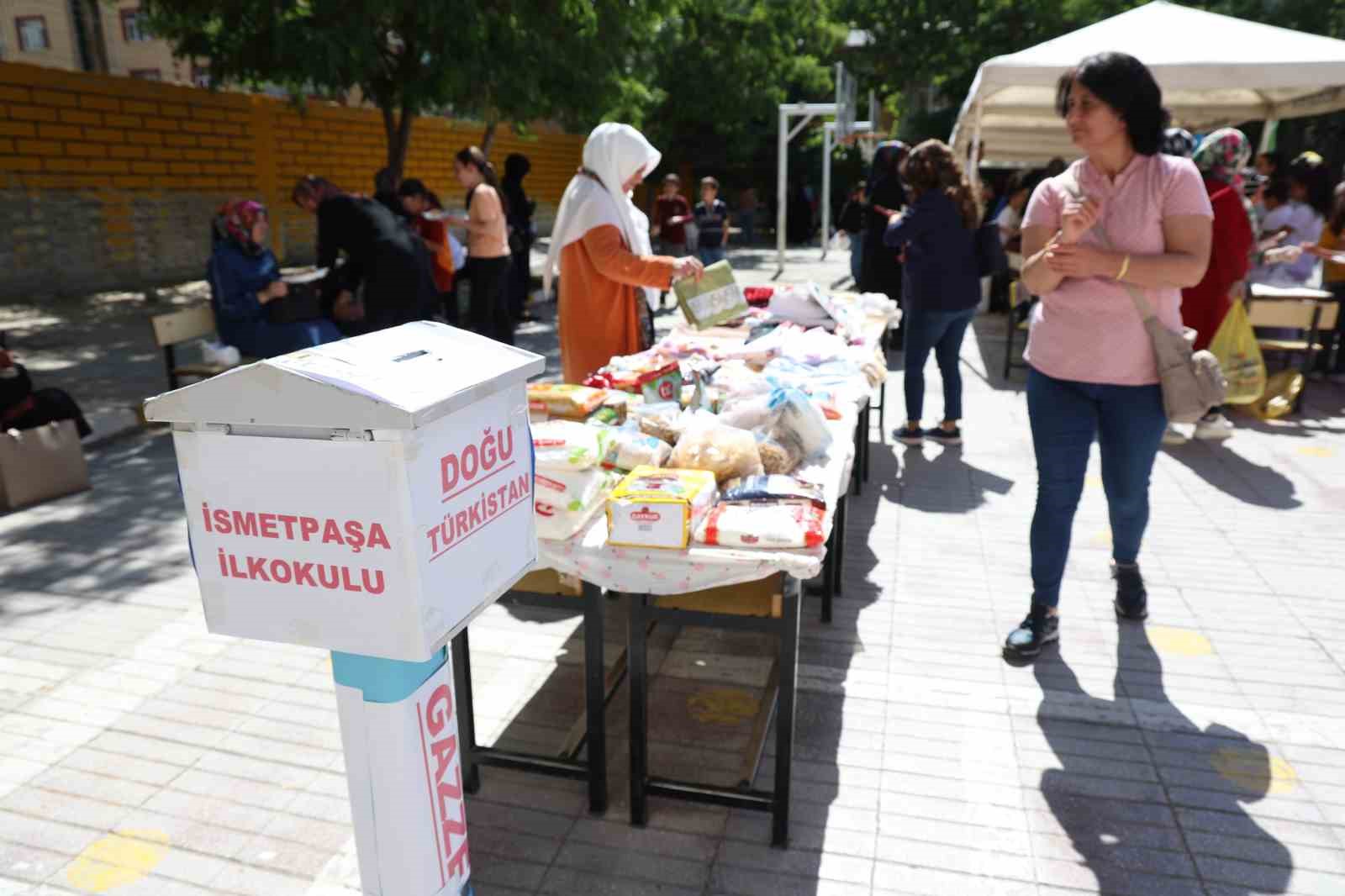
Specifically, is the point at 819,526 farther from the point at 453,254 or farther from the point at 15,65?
the point at 15,65

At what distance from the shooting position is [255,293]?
6.14m

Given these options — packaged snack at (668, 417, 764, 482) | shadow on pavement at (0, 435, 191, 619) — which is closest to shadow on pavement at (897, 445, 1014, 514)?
packaged snack at (668, 417, 764, 482)

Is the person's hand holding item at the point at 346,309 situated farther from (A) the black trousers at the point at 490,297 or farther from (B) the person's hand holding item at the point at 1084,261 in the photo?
(B) the person's hand holding item at the point at 1084,261

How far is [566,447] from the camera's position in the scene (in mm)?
2301

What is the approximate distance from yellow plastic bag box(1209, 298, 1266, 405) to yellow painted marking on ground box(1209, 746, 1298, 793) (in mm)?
3772

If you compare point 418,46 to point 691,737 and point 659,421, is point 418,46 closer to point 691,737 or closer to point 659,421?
point 659,421

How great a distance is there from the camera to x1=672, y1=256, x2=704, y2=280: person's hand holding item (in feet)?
12.1

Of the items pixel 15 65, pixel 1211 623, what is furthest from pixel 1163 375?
pixel 15 65

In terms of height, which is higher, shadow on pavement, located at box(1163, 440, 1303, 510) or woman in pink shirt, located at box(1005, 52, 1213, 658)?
woman in pink shirt, located at box(1005, 52, 1213, 658)

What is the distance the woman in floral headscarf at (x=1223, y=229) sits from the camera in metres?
4.86

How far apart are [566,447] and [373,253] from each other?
3.71 m

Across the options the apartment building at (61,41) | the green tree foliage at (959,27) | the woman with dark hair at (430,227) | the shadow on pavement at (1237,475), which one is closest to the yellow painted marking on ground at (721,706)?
the shadow on pavement at (1237,475)

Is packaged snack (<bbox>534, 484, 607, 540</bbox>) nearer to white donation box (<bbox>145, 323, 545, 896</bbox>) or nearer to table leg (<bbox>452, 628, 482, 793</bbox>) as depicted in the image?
table leg (<bbox>452, 628, 482, 793</bbox>)

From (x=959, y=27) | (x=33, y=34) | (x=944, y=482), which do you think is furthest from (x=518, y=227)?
(x=33, y=34)
